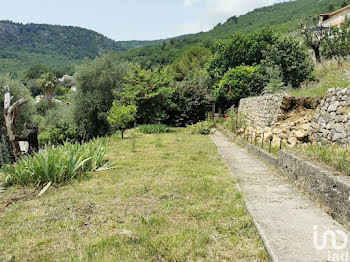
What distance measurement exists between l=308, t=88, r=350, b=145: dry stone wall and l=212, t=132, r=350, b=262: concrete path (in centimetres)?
180

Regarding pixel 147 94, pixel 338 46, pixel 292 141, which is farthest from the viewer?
pixel 338 46

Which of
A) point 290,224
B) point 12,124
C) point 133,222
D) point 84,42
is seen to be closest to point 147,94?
point 12,124

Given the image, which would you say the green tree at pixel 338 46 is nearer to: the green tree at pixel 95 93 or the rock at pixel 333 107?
the rock at pixel 333 107

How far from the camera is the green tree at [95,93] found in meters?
18.4

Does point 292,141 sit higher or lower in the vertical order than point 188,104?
lower

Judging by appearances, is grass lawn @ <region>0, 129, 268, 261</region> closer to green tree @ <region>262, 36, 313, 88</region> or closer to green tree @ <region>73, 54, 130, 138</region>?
green tree @ <region>73, 54, 130, 138</region>

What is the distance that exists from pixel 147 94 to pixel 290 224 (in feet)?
44.4

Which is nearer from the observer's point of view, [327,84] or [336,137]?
[336,137]

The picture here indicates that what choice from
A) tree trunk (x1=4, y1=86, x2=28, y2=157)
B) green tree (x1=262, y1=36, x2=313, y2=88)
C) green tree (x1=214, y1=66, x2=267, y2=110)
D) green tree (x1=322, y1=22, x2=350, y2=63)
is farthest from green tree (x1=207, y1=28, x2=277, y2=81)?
tree trunk (x1=4, y1=86, x2=28, y2=157)

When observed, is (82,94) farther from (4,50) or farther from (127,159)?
(4,50)

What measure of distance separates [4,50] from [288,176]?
156655mm

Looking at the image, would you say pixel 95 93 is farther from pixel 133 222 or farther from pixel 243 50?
pixel 133 222

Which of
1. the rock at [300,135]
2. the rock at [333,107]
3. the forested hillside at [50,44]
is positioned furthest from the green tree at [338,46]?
the forested hillside at [50,44]

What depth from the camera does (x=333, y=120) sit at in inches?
208
